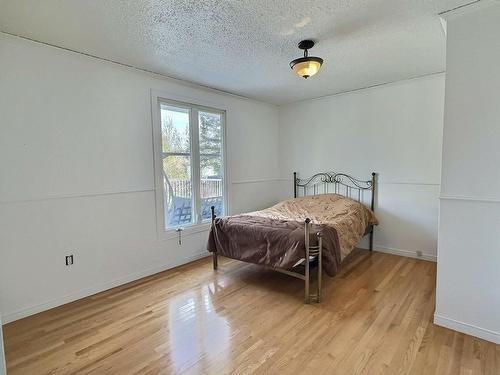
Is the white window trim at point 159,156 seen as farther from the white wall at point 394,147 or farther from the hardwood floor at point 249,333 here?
the white wall at point 394,147

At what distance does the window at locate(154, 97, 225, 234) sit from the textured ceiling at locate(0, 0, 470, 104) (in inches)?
23.0

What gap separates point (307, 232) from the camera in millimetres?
2631

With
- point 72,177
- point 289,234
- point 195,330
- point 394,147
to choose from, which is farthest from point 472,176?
point 72,177

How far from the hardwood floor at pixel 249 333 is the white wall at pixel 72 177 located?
31 cm

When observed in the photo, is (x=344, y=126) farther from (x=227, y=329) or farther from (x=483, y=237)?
(x=227, y=329)

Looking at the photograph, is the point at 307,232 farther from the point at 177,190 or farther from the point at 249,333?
the point at 177,190

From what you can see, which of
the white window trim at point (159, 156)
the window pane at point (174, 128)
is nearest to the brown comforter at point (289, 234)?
the white window trim at point (159, 156)

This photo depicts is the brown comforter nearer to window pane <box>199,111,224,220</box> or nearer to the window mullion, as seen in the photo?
the window mullion

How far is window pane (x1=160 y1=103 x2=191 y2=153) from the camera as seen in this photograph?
3674 millimetres

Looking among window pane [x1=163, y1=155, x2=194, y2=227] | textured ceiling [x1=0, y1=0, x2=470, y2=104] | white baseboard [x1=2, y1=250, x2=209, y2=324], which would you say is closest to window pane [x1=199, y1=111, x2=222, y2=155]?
window pane [x1=163, y1=155, x2=194, y2=227]

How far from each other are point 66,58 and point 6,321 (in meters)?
2.50

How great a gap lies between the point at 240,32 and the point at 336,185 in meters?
3.01

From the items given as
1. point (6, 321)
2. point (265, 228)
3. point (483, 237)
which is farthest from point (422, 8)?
point (6, 321)

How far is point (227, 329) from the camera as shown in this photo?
7.61 ft
